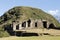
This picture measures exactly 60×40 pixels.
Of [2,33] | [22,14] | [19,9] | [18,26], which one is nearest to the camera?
[2,33]

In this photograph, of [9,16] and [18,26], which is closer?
[18,26]

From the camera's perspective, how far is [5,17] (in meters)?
111

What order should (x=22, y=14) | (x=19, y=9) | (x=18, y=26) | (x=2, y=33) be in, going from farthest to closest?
(x=19, y=9) → (x=22, y=14) → (x=18, y=26) → (x=2, y=33)

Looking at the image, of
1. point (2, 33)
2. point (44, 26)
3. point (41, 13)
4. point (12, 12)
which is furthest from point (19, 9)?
point (2, 33)

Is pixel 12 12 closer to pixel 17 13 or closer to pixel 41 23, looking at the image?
pixel 17 13

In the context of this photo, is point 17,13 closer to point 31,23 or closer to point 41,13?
point 41,13

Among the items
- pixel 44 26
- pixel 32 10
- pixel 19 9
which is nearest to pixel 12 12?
pixel 19 9

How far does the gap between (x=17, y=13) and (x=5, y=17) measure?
19.4 feet

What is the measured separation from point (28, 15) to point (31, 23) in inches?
1531

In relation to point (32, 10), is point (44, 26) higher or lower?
lower

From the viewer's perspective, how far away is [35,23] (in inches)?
2847

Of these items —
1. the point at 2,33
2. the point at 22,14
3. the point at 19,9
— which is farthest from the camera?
the point at 19,9

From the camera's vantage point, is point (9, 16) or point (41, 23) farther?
point (9, 16)

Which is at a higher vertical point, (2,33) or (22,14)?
(22,14)
